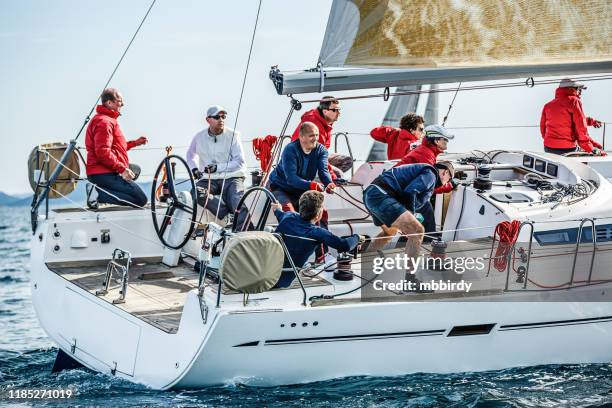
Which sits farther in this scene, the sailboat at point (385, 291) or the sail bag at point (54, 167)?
the sail bag at point (54, 167)

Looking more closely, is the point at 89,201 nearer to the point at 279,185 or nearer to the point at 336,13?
the point at 279,185

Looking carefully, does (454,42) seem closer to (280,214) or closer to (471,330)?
(280,214)

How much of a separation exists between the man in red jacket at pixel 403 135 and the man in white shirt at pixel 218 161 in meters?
1.48

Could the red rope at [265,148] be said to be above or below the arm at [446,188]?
above

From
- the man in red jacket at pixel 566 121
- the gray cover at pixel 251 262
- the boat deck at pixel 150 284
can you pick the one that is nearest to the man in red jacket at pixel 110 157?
the boat deck at pixel 150 284

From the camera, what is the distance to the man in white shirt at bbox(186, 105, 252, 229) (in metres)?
10.1

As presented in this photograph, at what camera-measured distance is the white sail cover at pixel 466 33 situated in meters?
8.17

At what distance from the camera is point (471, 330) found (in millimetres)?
8234

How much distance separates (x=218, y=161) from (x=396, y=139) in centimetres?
179

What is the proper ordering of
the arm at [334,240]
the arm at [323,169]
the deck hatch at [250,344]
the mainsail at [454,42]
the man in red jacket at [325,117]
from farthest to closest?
the man in red jacket at [325,117], the arm at [323,169], the mainsail at [454,42], the arm at [334,240], the deck hatch at [250,344]

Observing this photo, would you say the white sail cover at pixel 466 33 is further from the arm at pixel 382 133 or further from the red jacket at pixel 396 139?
the arm at pixel 382 133

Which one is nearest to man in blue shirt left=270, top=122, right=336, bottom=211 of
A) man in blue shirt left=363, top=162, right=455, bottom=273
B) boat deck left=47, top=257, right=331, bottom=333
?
man in blue shirt left=363, top=162, right=455, bottom=273

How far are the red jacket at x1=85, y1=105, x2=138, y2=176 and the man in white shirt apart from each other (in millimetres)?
764

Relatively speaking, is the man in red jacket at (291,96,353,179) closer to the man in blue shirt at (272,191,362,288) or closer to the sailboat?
the sailboat
